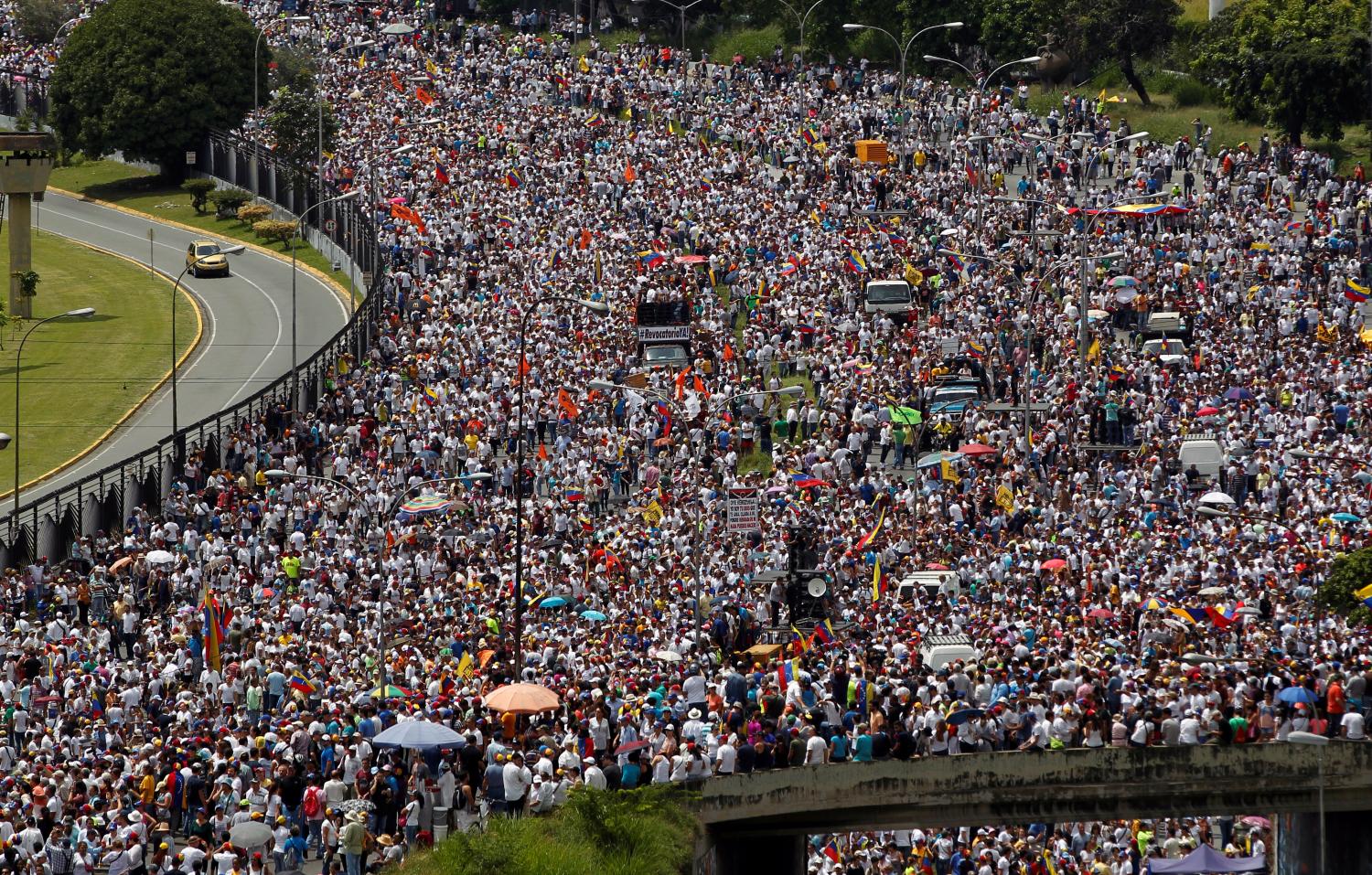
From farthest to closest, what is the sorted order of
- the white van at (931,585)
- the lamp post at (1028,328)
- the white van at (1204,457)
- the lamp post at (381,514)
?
the lamp post at (1028,328)
the white van at (1204,457)
the white van at (931,585)
the lamp post at (381,514)

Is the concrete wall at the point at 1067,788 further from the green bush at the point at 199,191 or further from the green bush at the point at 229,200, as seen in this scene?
the green bush at the point at 199,191

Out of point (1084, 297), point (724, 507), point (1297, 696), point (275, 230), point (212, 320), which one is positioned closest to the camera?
point (1297, 696)

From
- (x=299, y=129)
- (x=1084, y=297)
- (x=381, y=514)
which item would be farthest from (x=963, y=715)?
(x=299, y=129)

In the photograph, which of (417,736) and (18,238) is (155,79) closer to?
(18,238)

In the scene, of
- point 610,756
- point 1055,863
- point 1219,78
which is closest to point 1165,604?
point 1055,863

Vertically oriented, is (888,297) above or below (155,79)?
below

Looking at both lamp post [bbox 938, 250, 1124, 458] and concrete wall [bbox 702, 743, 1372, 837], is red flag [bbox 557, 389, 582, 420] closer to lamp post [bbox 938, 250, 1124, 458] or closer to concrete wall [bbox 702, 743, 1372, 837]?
lamp post [bbox 938, 250, 1124, 458]

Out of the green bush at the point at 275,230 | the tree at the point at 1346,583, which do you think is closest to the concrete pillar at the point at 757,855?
the tree at the point at 1346,583
